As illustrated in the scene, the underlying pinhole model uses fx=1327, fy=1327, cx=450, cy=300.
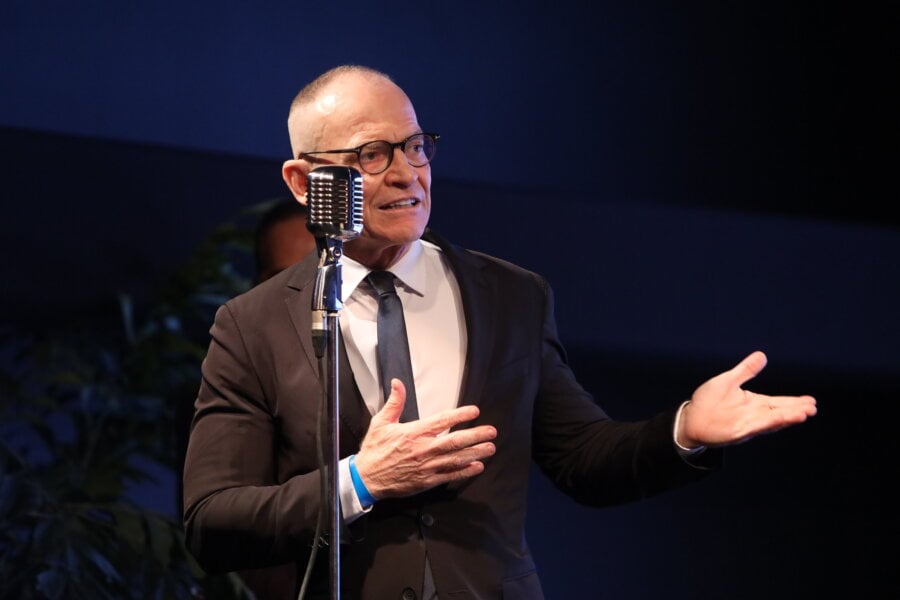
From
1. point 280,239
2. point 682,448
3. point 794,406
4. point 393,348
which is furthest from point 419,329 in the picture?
point 280,239

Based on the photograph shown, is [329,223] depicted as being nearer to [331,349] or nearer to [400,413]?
[331,349]

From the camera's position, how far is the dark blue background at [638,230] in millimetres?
3766

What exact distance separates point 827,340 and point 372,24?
165 cm

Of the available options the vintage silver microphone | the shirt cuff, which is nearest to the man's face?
the vintage silver microphone

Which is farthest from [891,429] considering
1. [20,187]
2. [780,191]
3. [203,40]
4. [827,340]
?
[20,187]

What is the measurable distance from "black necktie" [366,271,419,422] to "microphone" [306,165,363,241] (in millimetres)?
276

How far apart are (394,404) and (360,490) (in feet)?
0.41

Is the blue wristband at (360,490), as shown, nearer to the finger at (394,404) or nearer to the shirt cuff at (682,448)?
the finger at (394,404)

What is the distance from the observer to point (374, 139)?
199 cm

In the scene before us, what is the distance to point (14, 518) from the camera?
9.24 ft

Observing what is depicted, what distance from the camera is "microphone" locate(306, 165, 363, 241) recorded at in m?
1.71

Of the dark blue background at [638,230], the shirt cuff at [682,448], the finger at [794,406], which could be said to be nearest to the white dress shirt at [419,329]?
the shirt cuff at [682,448]

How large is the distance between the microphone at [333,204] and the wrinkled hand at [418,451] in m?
0.24

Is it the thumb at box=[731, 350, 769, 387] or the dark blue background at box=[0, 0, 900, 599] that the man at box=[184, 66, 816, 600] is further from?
the dark blue background at box=[0, 0, 900, 599]
